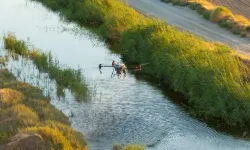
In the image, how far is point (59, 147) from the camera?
15.2 m

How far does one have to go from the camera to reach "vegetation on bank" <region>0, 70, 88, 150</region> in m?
15.1

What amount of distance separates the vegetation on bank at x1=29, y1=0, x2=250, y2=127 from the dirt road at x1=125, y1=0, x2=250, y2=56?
3817mm

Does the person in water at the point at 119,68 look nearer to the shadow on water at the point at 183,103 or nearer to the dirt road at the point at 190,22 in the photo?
the shadow on water at the point at 183,103

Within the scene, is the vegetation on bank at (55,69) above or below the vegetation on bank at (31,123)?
above

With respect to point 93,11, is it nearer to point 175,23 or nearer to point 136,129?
point 175,23

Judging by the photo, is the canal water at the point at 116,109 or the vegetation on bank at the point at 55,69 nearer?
the canal water at the point at 116,109

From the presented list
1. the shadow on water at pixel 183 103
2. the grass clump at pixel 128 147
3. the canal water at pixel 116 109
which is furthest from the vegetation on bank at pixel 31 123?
the shadow on water at pixel 183 103

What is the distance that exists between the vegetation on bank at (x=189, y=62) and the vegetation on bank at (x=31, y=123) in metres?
6.89

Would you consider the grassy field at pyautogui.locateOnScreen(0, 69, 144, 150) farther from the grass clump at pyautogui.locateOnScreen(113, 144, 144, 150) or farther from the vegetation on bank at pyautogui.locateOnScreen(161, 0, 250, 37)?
the vegetation on bank at pyautogui.locateOnScreen(161, 0, 250, 37)

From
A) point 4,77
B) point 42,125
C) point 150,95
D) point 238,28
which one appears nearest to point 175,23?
point 238,28

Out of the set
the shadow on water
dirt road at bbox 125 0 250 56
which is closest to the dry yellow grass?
the shadow on water

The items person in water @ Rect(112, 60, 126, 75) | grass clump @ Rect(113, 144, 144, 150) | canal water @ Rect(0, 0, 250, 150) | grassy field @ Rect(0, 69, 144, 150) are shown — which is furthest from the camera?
person in water @ Rect(112, 60, 126, 75)

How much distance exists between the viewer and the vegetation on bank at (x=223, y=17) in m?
34.8

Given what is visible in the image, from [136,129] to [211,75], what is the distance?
16.7 ft
